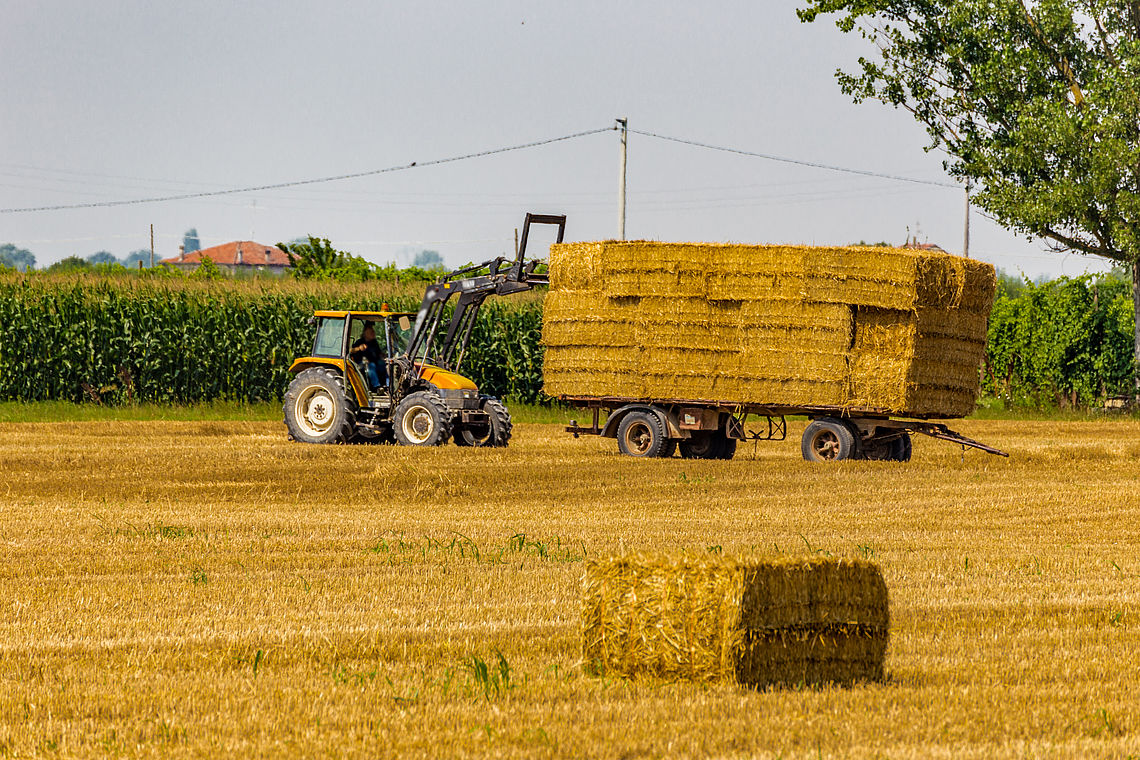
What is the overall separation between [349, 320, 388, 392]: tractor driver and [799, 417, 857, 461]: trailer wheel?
21.7 feet

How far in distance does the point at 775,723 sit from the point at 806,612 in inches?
29.9

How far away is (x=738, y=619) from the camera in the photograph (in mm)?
6691

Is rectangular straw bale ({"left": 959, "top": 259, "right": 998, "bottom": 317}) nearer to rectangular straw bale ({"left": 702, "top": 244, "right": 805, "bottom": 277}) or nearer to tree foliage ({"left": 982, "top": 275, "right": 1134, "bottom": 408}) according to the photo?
rectangular straw bale ({"left": 702, "top": 244, "right": 805, "bottom": 277})

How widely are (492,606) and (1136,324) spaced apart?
27266 millimetres

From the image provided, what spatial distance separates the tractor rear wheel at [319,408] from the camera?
2248 centimetres

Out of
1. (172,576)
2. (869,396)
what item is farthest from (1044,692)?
(869,396)

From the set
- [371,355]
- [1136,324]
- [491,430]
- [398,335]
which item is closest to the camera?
[491,430]

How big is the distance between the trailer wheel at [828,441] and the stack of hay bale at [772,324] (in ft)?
1.93

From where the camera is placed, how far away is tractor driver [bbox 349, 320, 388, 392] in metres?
23.0

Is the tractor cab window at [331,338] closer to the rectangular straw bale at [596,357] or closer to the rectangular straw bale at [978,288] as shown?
the rectangular straw bale at [596,357]

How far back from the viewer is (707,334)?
2047cm

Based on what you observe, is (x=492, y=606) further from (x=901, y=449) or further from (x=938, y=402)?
(x=901, y=449)

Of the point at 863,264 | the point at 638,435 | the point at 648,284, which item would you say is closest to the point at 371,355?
the point at 638,435

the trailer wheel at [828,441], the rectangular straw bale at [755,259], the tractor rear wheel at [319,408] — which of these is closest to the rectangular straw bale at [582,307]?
the rectangular straw bale at [755,259]
